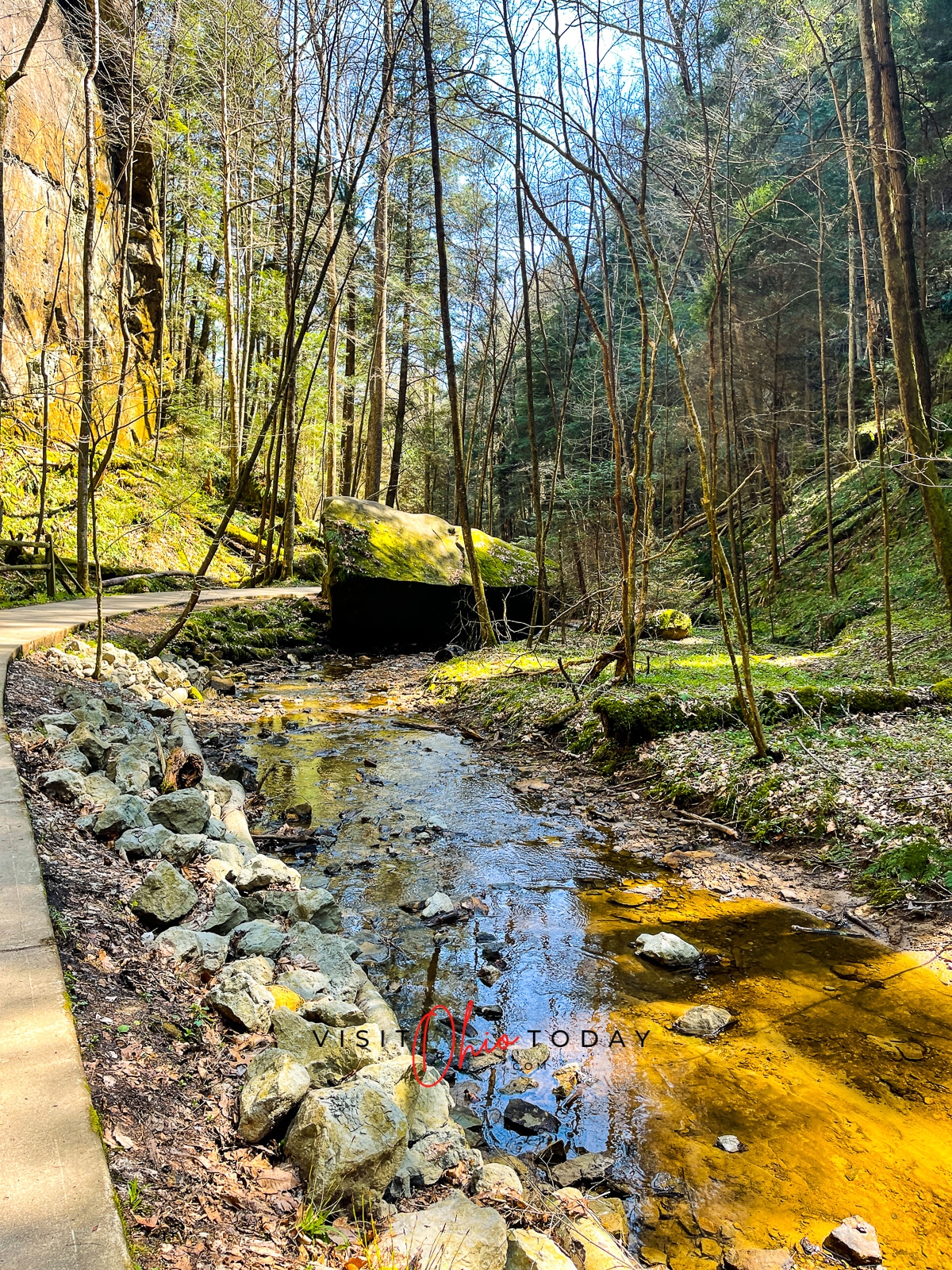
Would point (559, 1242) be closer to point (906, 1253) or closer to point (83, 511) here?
point (906, 1253)

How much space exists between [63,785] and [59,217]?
632 inches

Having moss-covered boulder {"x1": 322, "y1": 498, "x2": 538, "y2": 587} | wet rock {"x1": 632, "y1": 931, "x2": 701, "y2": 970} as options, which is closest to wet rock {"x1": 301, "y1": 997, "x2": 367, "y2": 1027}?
wet rock {"x1": 632, "y1": 931, "x2": 701, "y2": 970}

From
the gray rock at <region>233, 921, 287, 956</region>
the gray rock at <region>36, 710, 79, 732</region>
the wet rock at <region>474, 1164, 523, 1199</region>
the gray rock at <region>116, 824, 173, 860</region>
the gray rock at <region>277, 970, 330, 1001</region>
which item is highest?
the gray rock at <region>36, 710, 79, 732</region>

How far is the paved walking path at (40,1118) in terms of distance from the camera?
1074mm

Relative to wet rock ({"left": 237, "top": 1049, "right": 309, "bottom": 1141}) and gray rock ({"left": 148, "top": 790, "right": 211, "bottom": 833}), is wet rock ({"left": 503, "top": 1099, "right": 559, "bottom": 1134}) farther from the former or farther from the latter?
gray rock ({"left": 148, "top": 790, "right": 211, "bottom": 833})

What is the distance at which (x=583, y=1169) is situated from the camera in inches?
Answer: 89.6

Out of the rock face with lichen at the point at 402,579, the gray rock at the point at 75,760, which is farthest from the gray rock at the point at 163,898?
the rock face with lichen at the point at 402,579

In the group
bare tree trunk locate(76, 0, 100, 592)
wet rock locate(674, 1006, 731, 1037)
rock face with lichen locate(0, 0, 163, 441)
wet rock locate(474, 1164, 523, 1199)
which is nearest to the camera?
wet rock locate(474, 1164, 523, 1199)

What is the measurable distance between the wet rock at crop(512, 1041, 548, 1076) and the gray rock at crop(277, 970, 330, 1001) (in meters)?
0.82

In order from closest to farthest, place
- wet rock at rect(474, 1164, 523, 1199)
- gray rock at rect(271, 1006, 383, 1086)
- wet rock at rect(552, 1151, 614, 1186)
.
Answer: wet rock at rect(474, 1164, 523, 1199), gray rock at rect(271, 1006, 383, 1086), wet rock at rect(552, 1151, 614, 1186)

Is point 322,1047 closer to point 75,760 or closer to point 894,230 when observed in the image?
point 75,760

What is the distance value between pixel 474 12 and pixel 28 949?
11.0m

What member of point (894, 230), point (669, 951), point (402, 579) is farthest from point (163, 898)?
point (894, 230)

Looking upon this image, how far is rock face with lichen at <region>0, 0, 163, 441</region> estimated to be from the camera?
12.7 meters
